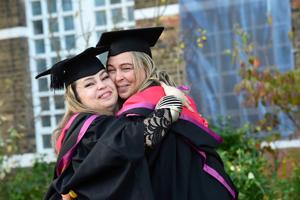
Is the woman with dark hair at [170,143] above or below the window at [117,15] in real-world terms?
below

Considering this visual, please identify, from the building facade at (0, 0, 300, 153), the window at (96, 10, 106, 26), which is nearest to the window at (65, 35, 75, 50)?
the building facade at (0, 0, 300, 153)

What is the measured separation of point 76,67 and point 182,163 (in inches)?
32.3

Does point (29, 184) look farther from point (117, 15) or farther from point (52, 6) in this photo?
point (52, 6)

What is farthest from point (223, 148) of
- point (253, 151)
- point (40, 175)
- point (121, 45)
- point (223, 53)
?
point (121, 45)

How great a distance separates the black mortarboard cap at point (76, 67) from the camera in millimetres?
3355

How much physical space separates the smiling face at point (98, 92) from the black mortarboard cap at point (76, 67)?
4cm

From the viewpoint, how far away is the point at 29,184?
6902mm

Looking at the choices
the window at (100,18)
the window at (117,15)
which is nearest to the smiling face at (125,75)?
the window at (117,15)

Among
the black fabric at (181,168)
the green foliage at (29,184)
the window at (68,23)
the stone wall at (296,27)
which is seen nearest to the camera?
the black fabric at (181,168)

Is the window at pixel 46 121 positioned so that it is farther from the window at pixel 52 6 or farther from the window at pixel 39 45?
the window at pixel 52 6

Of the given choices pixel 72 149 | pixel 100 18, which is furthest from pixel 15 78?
pixel 72 149

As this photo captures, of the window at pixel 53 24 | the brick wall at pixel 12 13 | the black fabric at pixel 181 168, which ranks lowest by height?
the black fabric at pixel 181 168

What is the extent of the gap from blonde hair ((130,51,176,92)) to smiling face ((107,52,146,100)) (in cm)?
2

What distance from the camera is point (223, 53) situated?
24.8 ft
